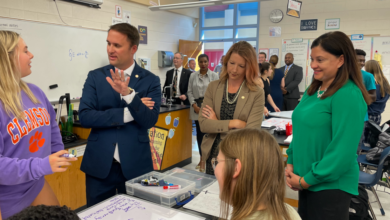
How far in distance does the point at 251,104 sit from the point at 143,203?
3.28 ft

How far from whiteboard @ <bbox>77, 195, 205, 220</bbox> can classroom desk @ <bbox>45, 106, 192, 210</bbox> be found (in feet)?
5.20

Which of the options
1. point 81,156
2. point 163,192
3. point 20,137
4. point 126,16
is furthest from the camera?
point 126,16

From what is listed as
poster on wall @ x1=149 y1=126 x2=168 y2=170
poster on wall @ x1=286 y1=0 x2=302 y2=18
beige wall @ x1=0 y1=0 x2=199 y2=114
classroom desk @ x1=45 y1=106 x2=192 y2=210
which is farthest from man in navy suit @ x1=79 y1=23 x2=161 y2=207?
beige wall @ x1=0 y1=0 x2=199 y2=114

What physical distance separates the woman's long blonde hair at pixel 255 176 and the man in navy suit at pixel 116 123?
31.6 inches

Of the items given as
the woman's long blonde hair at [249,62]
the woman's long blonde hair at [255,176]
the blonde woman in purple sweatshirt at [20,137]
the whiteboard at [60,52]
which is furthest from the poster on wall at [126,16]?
the woman's long blonde hair at [255,176]

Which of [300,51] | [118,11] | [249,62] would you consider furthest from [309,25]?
[249,62]

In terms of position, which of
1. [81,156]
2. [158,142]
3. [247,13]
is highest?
[247,13]

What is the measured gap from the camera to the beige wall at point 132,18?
164 inches

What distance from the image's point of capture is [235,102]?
6.54 feet

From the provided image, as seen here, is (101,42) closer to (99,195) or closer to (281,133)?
(281,133)

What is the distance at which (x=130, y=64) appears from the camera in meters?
1.80

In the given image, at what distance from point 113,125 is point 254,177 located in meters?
0.98

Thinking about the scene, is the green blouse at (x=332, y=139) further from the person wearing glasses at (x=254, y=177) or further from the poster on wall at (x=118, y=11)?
the poster on wall at (x=118, y=11)

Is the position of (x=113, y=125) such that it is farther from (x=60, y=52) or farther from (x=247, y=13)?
(x=247, y=13)
